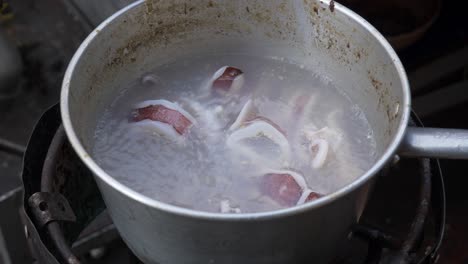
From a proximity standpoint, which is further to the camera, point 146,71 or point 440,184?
point 146,71

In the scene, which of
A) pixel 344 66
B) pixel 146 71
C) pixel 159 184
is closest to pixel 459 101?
pixel 344 66

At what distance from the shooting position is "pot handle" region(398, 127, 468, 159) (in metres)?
1.02

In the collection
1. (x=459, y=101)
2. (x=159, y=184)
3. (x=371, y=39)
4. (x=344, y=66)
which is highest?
(x=371, y=39)

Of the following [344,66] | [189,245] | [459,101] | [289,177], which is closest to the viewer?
[189,245]

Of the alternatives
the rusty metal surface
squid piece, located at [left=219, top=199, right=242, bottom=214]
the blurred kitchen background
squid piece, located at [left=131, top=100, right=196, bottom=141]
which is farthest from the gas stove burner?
the blurred kitchen background

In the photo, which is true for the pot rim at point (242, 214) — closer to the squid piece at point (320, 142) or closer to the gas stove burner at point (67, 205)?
the gas stove burner at point (67, 205)

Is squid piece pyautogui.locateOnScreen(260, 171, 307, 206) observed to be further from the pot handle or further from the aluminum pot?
the pot handle

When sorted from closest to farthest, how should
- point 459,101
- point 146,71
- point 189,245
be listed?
point 189,245 → point 146,71 → point 459,101

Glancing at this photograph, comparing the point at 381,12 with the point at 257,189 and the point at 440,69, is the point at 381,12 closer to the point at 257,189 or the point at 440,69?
the point at 440,69

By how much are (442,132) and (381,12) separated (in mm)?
1603

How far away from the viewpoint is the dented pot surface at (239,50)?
3.07 ft

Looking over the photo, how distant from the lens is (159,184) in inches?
47.9

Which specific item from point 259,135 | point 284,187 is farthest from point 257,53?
point 284,187

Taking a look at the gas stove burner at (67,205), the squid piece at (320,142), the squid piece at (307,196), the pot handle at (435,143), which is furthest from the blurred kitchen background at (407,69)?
the pot handle at (435,143)
